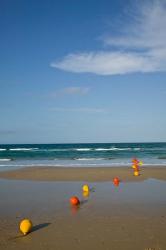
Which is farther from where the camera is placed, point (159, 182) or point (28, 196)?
point (159, 182)

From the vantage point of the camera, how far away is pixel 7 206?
31.2 ft

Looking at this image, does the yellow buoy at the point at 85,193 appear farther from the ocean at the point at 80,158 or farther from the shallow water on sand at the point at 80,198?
the ocean at the point at 80,158

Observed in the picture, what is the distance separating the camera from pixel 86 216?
26.9 ft

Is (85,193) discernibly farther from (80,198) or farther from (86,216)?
(86,216)

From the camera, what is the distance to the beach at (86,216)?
20.3 ft

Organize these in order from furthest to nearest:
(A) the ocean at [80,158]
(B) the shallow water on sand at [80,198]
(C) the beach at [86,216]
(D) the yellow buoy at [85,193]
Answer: (A) the ocean at [80,158] < (D) the yellow buoy at [85,193] < (B) the shallow water on sand at [80,198] < (C) the beach at [86,216]

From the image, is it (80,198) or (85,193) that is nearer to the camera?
(80,198)

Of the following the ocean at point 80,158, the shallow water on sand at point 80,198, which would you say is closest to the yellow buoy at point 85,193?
the shallow water on sand at point 80,198

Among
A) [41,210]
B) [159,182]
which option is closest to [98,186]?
[159,182]

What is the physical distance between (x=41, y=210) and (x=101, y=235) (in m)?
2.87

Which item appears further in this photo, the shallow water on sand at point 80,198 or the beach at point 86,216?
the shallow water on sand at point 80,198

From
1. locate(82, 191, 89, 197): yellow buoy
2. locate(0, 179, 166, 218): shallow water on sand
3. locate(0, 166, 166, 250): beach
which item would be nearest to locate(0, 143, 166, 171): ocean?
locate(0, 179, 166, 218): shallow water on sand

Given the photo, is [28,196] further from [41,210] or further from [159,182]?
[159,182]

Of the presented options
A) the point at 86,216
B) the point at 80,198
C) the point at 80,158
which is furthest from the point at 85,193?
the point at 80,158
